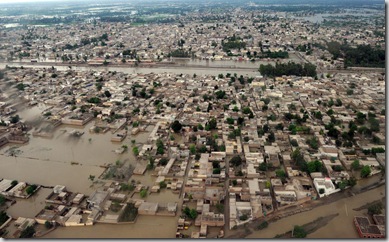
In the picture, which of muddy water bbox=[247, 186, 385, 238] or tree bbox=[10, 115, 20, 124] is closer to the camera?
muddy water bbox=[247, 186, 385, 238]

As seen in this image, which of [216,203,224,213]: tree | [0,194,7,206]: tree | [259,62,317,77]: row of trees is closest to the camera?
[216,203,224,213]: tree

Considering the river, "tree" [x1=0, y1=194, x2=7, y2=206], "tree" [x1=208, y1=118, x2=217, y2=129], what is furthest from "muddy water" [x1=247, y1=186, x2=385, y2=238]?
the river

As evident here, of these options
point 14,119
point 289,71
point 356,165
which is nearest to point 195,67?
point 289,71

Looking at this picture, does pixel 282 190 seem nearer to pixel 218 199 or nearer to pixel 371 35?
pixel 218 199

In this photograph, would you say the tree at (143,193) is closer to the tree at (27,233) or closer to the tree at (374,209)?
the tree at (27,233)

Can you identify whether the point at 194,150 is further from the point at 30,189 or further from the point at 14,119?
the point at 14,119

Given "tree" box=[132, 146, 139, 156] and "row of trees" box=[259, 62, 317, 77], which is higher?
"row of trees" box=[259, 62, 317, 77]

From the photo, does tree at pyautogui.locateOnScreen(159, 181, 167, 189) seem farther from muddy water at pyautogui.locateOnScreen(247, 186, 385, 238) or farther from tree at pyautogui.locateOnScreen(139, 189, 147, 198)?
muddy water at pyautogui.locateOnScreen(247, 186, 385, 238)

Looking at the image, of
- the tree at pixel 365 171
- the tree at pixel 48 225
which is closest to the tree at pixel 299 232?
the tree at pixel 365 171

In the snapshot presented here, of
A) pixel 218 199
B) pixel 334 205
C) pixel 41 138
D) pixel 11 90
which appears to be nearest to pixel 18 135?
pixel 41 138
